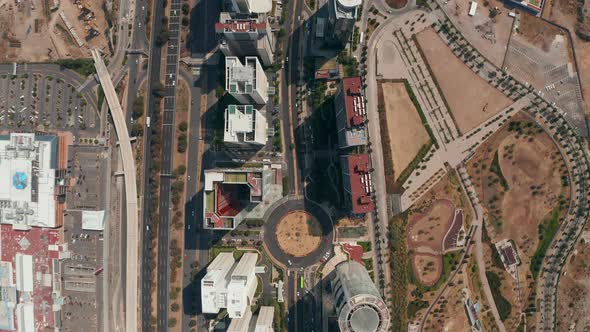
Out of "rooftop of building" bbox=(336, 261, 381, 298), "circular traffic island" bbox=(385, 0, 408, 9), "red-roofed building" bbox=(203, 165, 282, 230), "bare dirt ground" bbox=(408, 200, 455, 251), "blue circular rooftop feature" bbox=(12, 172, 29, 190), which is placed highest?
"circular traffic island" bbox=(385, 0, 408, 9)

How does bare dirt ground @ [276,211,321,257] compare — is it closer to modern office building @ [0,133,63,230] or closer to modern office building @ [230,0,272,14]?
modern office building @ [230,0,272,14]

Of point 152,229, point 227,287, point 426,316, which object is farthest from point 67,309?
point 426,316

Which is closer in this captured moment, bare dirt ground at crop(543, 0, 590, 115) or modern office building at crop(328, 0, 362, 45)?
modern office building at crop(328, 0, 362, 45)

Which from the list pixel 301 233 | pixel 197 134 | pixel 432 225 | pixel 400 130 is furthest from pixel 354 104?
pixel 197 134

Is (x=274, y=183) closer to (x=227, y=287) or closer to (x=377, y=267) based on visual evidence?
(x=227, y=287)

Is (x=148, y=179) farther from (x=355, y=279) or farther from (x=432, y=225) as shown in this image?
(x=432, y=225)

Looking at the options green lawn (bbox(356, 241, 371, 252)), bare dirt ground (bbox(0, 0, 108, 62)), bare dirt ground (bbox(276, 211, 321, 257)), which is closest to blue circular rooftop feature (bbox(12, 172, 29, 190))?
bare dirt ground (bbox(0, 0, 108, 62))
